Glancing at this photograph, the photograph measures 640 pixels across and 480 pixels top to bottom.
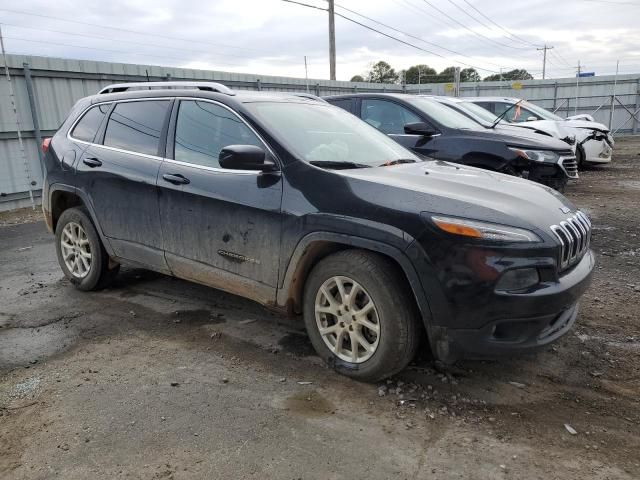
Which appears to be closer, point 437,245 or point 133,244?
point 437,245

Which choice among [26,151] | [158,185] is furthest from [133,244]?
[26,151]

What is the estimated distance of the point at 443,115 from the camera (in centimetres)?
770

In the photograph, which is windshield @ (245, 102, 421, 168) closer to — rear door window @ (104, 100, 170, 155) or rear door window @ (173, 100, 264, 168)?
rear door window @ (173, 100, 264, 168)

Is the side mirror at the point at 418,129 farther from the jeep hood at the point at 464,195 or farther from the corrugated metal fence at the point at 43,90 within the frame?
the corrugated metal fence at the point at 43,90

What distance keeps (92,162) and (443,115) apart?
16.5 ft

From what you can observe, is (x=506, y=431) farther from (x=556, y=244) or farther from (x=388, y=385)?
(x=556, y=244)

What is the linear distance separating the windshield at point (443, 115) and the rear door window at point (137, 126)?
4.30m

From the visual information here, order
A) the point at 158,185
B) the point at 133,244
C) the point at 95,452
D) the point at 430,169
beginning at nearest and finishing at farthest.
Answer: the point at 95,452 → the point at 430,169 → the point at 158,185 → the point at 133,244

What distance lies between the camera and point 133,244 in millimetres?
4438

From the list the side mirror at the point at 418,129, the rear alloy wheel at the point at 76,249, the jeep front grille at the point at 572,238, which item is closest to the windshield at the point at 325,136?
the jeep front grille at the point at 572,238

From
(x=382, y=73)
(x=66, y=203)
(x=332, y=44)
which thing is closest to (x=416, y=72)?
(x=382, y=73)

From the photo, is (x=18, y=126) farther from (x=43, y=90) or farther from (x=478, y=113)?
(x=478, y=113)

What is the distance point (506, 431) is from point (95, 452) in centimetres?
210

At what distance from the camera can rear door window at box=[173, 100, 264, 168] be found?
3748 mm
